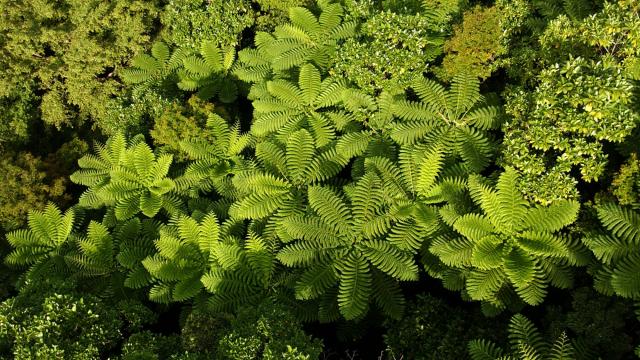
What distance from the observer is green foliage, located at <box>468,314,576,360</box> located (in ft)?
15.0

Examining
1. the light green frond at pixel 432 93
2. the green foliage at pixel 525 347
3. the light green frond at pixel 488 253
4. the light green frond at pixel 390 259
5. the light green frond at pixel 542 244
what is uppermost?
the light green frond at pixel 432 93

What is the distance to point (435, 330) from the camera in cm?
551

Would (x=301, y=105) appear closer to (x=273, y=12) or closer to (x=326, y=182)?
(x=326, y=182)

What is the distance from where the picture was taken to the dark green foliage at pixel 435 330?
17.4 ft

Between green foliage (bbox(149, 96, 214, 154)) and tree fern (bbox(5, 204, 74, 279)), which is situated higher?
green foliage (bbox(149, 96, 214, 154))

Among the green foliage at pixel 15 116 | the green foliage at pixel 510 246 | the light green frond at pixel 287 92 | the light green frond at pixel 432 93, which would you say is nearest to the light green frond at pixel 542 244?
the green foliage at pixel 510 246

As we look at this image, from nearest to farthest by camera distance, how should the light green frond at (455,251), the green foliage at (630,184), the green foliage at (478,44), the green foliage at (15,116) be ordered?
the green foliage at (630,184)
the light green frond at (455,251)
the green foliage at (478,44)
the green foliage at (15,116)

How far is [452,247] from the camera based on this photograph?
17.2 ft

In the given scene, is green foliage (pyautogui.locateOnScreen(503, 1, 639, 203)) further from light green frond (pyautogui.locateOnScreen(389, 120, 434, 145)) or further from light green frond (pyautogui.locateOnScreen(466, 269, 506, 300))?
light green frond (pyautogui.locateOnScreen(389, 120, 434, 145))

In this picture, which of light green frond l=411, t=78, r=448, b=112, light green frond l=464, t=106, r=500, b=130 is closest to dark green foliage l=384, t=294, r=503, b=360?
light green frond l=464, t=106, r=500, b=130

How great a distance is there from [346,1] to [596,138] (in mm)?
4250

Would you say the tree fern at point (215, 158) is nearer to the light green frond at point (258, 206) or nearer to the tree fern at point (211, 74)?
the light green frond at point (258, 206)

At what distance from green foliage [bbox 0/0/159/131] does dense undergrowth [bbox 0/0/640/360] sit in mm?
38

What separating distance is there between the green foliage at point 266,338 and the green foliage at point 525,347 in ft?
4.89
